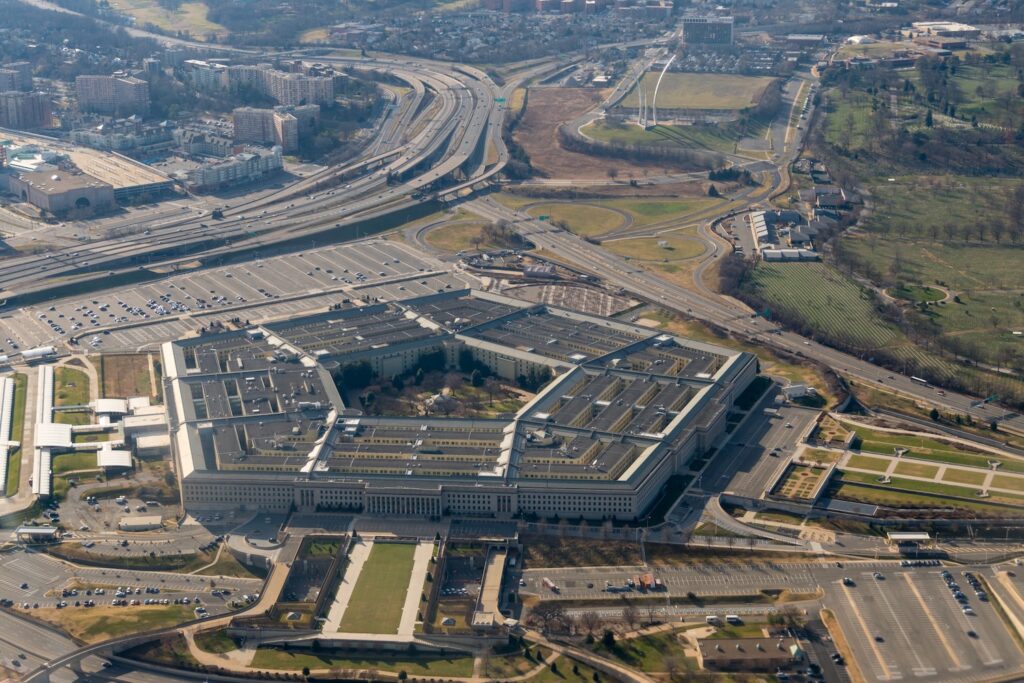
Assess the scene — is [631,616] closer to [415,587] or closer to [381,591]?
[415,587]

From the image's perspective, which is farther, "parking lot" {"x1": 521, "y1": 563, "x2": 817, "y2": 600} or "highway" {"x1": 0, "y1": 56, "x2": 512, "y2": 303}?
"highway" {"x1": 0, "y1": 56, "x2": 512, "y2": 303}

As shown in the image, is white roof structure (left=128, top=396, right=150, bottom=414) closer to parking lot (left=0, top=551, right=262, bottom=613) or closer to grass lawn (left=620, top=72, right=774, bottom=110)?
parking lot (left=0, top=551, right=262, bottom=613)

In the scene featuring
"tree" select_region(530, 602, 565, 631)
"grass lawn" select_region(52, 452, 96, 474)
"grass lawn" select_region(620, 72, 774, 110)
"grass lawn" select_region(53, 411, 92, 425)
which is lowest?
"grass lawn" select_region(620, 72, 774, 110)

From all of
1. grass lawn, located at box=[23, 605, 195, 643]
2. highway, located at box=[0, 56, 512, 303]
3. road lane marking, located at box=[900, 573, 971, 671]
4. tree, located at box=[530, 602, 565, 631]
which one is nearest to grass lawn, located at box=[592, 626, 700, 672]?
tree, located at box=[530, 602, 565, 631]

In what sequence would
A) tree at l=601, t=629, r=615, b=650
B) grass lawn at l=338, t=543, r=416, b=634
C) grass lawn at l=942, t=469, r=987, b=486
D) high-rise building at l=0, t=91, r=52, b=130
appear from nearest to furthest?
tree at l=601, t=629, r=615, b=650 → grass lawn at l=338, t=543, r=416, b=634 → grass lawn at l=942, t=469, r=987, b=486 → high-rise building at l=0, t=91, r=52, b=130

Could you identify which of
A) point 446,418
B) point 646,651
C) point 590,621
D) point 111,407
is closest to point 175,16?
point 111,407

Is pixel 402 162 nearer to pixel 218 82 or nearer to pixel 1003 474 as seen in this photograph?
pixel 218 82

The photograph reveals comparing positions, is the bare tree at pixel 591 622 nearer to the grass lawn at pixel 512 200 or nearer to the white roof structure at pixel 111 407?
the white roof structure at pixel 111 407
